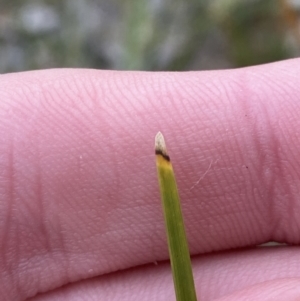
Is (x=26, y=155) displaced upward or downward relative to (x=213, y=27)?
downward

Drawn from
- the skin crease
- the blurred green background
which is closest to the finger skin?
the skin crease

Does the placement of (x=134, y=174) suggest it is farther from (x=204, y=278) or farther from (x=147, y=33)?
(x=147, y=33)

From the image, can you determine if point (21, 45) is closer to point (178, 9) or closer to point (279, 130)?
point (178, 9)

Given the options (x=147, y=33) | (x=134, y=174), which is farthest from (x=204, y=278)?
(x=147, y=33)

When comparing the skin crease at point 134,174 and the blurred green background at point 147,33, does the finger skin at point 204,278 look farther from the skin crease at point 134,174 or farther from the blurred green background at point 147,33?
the blurred green background at point 147,33

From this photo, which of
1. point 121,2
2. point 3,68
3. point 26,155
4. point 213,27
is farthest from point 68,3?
point 26,155

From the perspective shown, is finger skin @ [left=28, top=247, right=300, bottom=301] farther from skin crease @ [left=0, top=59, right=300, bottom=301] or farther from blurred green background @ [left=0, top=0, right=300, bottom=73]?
blurred green background @ [left=0, top=0, right=300, bottom=73]
